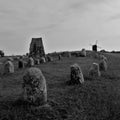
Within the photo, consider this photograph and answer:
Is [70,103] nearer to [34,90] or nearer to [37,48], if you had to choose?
[34,90]

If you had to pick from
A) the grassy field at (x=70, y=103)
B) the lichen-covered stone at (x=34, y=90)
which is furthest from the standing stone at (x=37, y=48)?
the lichen-covered stone at (x=34, y=90)

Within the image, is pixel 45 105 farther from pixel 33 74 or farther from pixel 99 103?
pixel 99 103

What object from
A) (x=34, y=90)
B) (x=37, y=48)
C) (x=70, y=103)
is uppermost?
(x=37, y=48)

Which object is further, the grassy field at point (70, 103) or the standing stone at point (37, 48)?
the standing stone at point (37, 48)

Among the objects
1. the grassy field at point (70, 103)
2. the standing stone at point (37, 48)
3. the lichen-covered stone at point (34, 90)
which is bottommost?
the grassy field at point (70, 103)

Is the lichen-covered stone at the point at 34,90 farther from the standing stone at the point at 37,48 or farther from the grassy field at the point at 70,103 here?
the standing stone at the point at 37,48

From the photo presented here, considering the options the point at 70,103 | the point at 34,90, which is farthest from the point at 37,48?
the point at 34,90

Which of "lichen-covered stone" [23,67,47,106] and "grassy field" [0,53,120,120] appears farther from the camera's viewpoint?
"lichen-covered stone" [23,67,47,106]

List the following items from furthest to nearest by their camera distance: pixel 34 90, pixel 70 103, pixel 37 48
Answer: pixel 37 48 < pixel 70 103 < pixel 34 90

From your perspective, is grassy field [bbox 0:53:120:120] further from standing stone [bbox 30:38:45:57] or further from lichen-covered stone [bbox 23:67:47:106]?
standing stone [bbox 30:38:45:57]

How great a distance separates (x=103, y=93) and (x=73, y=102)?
2.77 m

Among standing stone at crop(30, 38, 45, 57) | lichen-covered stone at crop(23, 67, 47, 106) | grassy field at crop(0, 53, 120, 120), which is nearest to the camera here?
grassy field at crop(0, 53, 120, 120)

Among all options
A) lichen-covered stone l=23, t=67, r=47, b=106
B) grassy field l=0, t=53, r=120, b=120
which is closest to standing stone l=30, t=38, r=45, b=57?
grassy field l=0, t=53, r=120, b=120

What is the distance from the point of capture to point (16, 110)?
1177 centimetres
